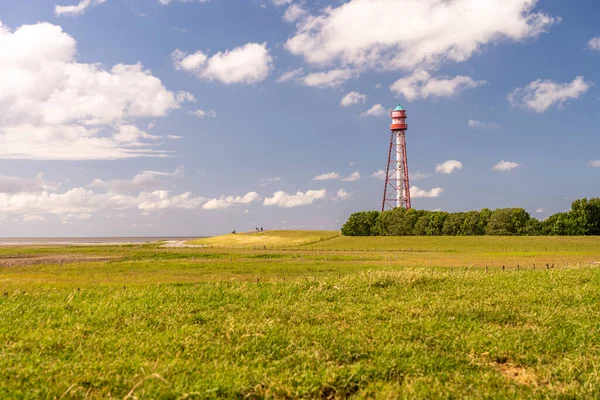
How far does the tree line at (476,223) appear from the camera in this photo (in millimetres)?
124750

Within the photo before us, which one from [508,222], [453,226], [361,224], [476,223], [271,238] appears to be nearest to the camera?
[508,222]

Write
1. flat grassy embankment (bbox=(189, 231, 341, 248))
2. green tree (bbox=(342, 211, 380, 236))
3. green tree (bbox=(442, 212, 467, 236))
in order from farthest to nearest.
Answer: green tree (bbox=(342, 211, 380, 236)), flat grassy embankment (bbox=(189, 231, 341, 248)), green tree (bbox=(442, 212, 467, 236))

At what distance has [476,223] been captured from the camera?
449 ft

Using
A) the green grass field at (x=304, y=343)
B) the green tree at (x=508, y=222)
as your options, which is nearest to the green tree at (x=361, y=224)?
the green tree at (x=508, y=222)

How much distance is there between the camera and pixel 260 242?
147 m

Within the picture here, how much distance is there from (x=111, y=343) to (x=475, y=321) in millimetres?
9759

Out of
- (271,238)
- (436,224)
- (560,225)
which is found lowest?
(271,238)

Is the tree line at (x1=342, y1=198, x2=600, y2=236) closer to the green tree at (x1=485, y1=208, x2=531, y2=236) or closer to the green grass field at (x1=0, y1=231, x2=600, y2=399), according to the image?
the green tree at (x1=485, y1=208, x2=531, y2=236)

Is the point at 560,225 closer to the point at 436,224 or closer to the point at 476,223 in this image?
the point at 476,223

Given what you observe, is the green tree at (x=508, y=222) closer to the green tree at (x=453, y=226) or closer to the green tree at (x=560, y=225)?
the green tree at (x=560, y=225)

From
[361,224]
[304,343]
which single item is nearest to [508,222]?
[361,224]

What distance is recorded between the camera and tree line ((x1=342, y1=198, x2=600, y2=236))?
124750mm

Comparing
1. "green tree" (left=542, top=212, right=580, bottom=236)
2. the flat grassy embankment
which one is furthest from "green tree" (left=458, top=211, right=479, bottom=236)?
the flat grassy embankment

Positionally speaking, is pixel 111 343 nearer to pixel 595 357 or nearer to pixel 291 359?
pixel 291 359
